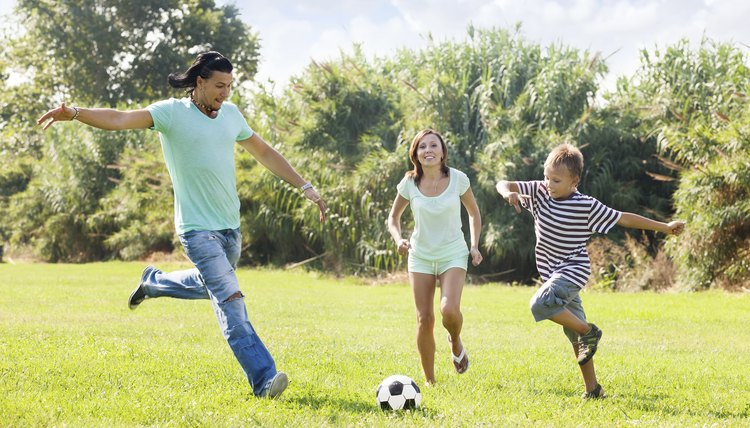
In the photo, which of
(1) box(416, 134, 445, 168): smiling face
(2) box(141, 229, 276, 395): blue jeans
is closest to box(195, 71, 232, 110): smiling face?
(2) box(141, 229, 276, 395): blue jeans

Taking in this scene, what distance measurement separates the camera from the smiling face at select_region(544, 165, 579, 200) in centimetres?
591

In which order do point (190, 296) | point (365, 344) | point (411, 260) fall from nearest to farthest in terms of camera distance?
1. point (190, 296)
2. point (411, 260)
3. point (365, 344)

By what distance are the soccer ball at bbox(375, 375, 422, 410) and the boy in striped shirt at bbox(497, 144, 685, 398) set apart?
3.68ft

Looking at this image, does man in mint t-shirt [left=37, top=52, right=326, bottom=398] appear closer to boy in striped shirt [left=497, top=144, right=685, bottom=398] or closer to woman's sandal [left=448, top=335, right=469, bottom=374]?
woman's sandal [left=448, top=335, right=469, bottom=374]

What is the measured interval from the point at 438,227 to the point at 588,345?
142 centimetres

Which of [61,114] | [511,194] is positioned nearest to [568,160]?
[511,194]

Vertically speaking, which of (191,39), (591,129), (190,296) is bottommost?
(190,296)

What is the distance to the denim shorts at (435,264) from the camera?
6332mm

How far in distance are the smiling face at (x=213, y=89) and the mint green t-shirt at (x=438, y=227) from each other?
68.7 inches

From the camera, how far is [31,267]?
23172 millimetres

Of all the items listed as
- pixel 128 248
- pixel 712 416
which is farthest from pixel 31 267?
pixel 712 416

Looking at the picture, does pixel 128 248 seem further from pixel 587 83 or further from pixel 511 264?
pixel 587 83

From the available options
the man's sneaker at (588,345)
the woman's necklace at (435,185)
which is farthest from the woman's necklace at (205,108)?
the man's sneaker at (588,345)

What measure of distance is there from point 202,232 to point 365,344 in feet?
11.7
